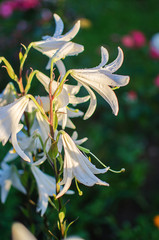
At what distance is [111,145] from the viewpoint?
2.41 meters

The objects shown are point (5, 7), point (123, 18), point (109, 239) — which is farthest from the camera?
point (123, 18)

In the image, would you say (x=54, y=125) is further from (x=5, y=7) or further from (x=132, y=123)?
(x=5, y=7)

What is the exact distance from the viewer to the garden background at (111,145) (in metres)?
1.81

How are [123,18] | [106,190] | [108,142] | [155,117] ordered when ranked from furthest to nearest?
1. [123,18]
2. [155,117]
3. [108,142]
4. [106,190]

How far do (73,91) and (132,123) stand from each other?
1.75 meters

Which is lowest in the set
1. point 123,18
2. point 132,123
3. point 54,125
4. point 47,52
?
point 132,123

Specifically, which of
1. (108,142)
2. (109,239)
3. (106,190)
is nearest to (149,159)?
(108,142)

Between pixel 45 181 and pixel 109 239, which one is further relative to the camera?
pixel 109 239

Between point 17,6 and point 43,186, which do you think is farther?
point 17,6

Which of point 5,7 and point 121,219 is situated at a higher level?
point 5,7

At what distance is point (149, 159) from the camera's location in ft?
8.13

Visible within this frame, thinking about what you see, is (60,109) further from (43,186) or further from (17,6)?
(17,6)

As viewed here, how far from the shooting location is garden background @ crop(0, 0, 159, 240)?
1814 mm

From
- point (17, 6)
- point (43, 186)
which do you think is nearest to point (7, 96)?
point (43, 186)
